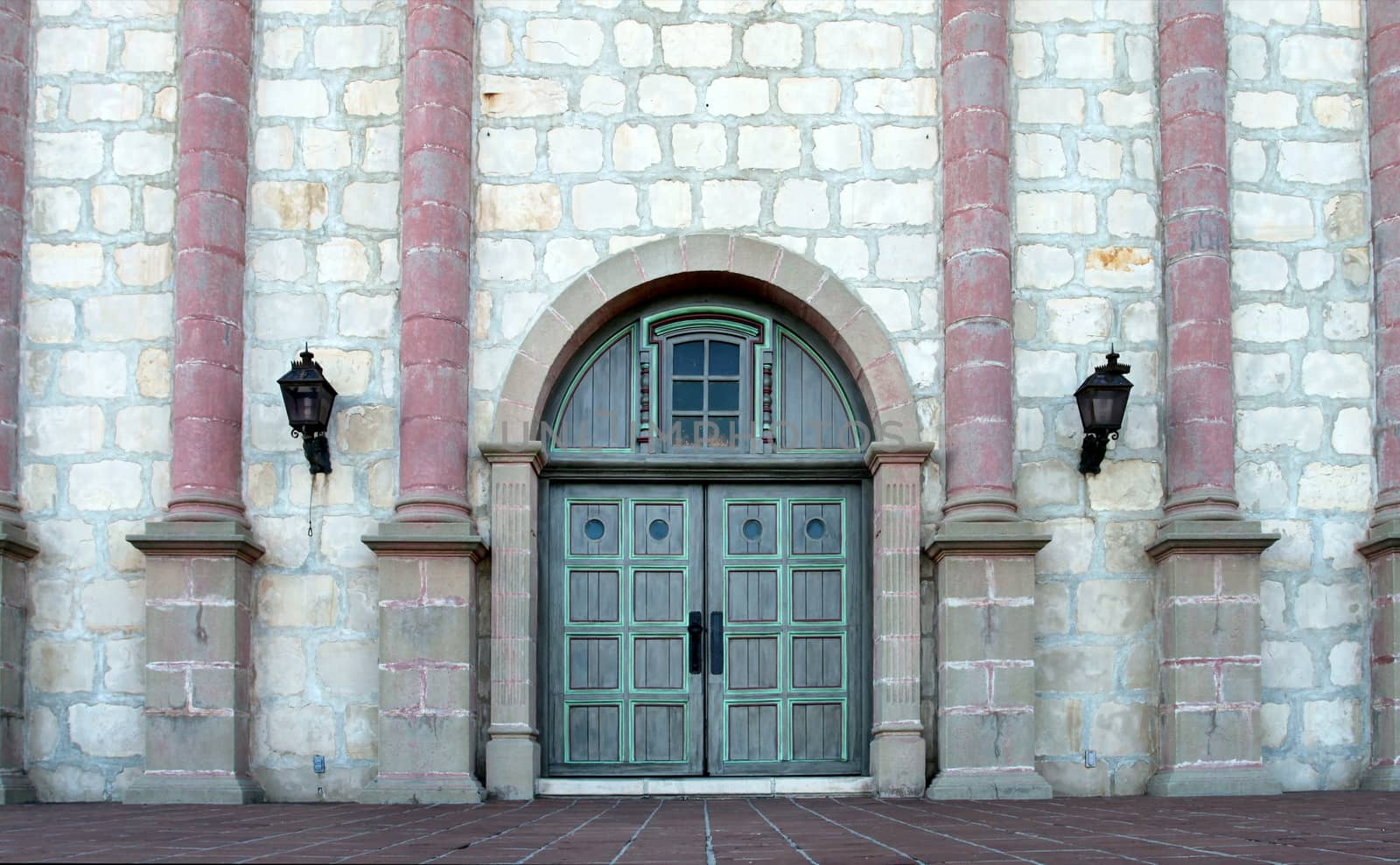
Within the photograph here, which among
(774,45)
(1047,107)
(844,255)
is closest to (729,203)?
(844,255)

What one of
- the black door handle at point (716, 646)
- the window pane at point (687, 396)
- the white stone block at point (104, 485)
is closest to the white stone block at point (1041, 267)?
the window pane at point (687, 396)

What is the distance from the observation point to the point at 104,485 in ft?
33.9

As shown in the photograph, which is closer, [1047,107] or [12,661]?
[12,661]

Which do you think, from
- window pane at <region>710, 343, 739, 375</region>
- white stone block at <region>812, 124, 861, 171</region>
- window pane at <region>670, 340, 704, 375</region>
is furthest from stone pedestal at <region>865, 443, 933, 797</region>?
white stone block at <region>812, 124, 861, 171</region>

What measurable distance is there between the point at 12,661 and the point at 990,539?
5590mm

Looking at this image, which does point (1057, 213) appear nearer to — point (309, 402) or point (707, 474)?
point (707, 474)

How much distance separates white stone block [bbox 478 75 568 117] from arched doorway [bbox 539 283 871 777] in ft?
4.26

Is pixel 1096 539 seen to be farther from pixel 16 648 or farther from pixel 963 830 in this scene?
pixel 16 648

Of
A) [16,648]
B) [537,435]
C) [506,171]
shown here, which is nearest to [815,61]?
[506,171]

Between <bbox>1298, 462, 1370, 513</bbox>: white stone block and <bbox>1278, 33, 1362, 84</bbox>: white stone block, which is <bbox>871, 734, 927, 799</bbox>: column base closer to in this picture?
<bbox>1298, 462, 1370, 513</bbox>: white stone block

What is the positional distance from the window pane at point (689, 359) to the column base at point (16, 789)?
174 inches

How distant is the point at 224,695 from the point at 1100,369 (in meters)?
5.27

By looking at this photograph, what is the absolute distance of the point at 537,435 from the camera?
1053 centimetres

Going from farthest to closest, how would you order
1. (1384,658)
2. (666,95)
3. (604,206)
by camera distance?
(666,95) → (604,206) → (1384,658)
